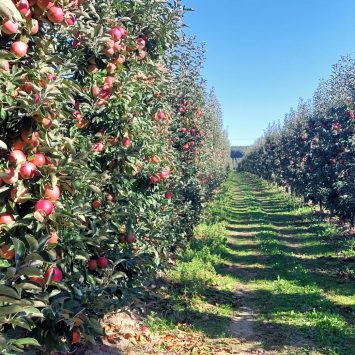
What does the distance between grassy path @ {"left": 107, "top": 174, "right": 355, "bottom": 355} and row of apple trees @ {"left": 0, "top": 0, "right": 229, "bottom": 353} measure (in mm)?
1512

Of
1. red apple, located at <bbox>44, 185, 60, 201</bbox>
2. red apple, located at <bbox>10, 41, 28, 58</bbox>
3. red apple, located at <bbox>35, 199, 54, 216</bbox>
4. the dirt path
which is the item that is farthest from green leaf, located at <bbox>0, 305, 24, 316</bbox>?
the dirt path

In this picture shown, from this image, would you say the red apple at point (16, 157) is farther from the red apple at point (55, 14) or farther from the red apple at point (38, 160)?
the red apple at point (55, 14)

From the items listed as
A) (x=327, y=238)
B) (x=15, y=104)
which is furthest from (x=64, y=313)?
(x=327, y=238)

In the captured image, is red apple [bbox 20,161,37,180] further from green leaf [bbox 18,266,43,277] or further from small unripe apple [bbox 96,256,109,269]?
small unripe apple [bbox 96,256,109,269]

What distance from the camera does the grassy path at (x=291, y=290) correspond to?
23.5ft

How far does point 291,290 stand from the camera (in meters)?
9.89

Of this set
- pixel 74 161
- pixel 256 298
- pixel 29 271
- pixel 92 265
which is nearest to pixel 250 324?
pixel 256 298

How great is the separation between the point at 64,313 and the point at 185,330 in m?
5.18

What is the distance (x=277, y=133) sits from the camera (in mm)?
45656

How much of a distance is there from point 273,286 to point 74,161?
28.4 ft

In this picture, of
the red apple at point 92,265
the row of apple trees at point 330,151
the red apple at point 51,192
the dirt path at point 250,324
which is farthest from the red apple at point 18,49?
the row of apple trees at point 330,151

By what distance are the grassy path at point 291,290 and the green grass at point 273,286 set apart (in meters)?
0.02

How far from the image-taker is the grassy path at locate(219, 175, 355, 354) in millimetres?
7160

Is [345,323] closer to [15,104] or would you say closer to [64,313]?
[64,313]
